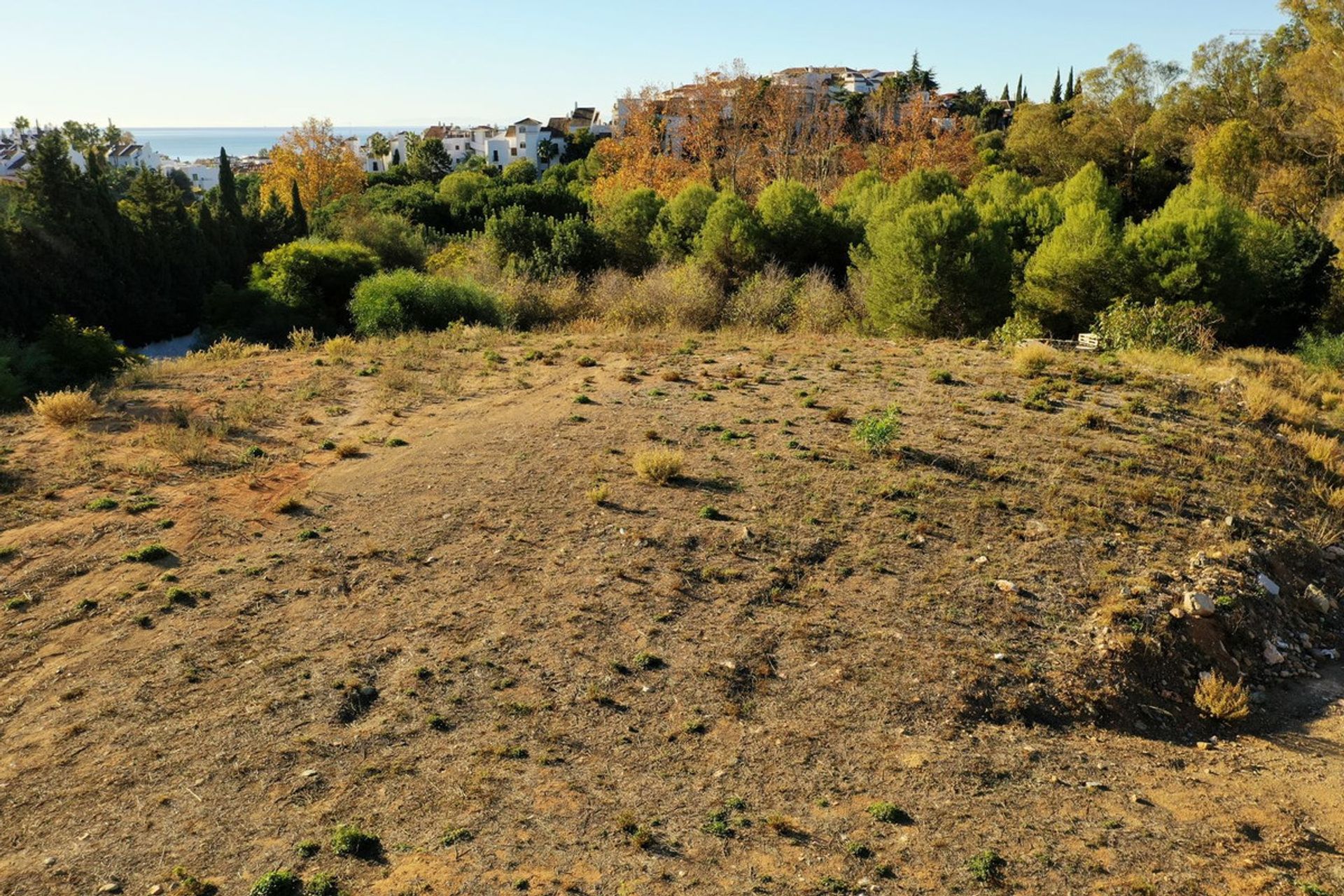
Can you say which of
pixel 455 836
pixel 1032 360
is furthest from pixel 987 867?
pixel 1032 360

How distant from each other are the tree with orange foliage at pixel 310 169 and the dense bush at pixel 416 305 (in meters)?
34.2

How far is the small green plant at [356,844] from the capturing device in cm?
570

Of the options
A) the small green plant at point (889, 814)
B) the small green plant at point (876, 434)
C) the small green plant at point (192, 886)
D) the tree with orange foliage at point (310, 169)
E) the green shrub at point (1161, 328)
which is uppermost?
the tree with orange foliage at point (310, 169)

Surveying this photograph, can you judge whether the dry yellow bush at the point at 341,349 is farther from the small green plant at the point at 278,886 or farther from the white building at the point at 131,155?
the white building at the point at 131,155

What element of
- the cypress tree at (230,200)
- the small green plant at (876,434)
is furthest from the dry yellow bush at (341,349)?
the cypress tree at (230,200)

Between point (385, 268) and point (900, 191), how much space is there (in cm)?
1886

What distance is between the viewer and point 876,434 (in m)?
11.5

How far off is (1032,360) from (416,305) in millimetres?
15430

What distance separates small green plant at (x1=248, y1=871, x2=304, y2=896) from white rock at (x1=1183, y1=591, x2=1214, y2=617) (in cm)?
810

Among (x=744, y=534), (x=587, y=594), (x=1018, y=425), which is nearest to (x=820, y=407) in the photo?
(x=1018, y=425)

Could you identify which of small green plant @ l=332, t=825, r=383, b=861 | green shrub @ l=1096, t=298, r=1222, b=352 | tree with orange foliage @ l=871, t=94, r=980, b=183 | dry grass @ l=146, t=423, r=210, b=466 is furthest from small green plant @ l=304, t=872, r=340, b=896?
tree with orange foliage @ l=871, t=94, r=980, b=183

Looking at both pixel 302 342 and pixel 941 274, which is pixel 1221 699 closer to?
pixel 941 274

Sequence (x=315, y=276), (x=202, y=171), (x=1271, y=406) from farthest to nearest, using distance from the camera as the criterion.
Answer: (x=202, y=171) → (x=315, y=276) → (x=1271, y=406)

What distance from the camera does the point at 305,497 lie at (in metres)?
11.5
